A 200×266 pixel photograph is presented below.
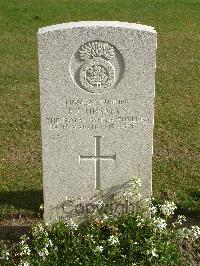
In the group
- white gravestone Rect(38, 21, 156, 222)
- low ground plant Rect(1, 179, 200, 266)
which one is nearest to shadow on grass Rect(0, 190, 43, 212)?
white gravestone Rect(38, 21, 156, 222)

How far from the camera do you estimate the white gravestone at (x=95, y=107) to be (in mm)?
4773

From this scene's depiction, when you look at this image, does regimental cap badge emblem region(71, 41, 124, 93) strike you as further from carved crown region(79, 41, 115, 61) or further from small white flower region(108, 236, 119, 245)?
small white flower region(108, 236, 119, 245)

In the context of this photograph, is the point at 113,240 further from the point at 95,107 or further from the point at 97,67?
the point at 97,67

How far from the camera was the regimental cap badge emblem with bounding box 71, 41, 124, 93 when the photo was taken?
480 centimetres

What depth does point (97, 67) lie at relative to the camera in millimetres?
4891

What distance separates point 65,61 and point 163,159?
120 inches

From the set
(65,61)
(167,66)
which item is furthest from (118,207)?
(167,66)

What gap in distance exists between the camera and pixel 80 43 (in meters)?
4.77

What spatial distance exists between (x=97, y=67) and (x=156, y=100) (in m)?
4.80

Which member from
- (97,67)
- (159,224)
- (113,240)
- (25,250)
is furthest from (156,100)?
(25,250)

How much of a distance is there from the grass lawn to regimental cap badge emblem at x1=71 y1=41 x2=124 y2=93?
1.92 metres

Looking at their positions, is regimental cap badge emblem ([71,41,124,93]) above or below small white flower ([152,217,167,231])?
above

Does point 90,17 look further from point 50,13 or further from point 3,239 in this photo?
point 3,239

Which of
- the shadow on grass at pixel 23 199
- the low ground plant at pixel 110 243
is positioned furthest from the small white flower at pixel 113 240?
the shadow on grass at pixel 23 199
